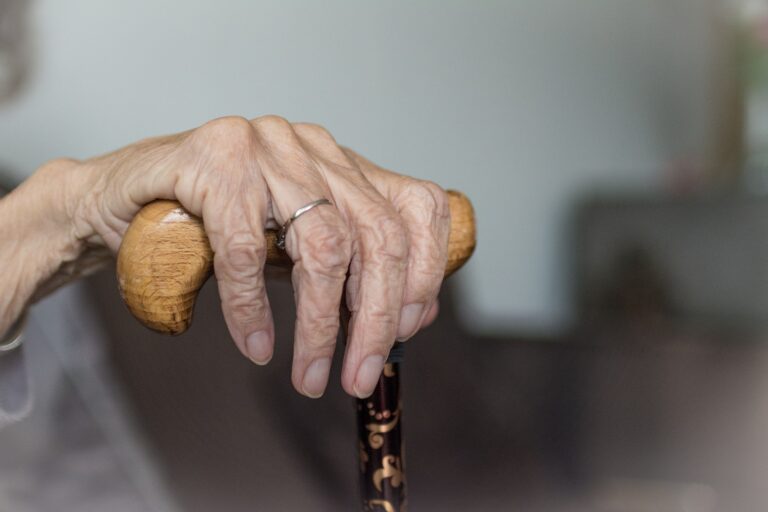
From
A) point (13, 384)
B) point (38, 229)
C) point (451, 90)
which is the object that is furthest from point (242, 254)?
point (451, 90)

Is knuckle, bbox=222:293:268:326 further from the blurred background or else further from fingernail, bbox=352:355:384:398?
the blurred background

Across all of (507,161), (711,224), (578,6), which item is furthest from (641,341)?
(578,6)

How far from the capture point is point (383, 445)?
34 cm

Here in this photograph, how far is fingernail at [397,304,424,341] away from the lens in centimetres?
33

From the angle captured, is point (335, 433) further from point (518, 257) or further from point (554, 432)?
point (518, 257)

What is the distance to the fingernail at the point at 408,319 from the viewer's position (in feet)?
1.09

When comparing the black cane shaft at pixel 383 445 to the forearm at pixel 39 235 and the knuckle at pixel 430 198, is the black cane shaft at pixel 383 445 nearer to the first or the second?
the knuckle at pixel 430 198

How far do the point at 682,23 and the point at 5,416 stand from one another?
55.0 inches

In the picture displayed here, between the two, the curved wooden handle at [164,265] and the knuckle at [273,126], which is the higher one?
the knuckle at [273,126]

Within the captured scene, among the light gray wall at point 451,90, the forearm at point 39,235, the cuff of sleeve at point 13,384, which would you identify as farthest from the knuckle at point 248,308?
the light gray wall at point 451,90

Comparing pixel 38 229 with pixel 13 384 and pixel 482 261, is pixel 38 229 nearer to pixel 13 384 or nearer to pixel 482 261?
pixel 13 384

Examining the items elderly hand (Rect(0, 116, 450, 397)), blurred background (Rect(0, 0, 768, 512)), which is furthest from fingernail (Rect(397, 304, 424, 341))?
blurred background (Rect(0, 0, 768, 512))

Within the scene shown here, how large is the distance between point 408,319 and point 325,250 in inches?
2.1

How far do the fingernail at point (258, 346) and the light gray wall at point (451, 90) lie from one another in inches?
28.7
